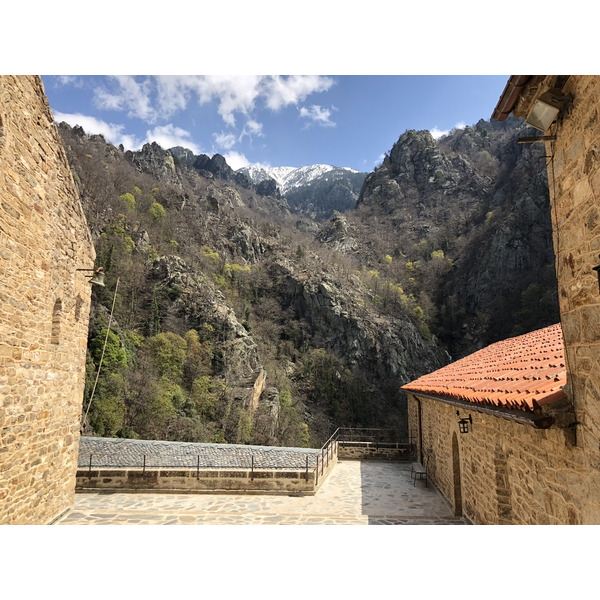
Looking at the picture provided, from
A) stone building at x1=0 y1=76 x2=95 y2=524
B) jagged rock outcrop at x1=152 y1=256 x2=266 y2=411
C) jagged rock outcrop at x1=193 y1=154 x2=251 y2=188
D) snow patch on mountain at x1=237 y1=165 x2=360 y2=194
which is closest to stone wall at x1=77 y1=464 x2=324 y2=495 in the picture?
stone building at x1=0 y1=76 x2=95 y2=524

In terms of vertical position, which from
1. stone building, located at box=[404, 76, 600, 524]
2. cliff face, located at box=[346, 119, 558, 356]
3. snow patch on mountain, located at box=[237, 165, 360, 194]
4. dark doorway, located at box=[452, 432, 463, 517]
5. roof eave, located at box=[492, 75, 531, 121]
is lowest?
dark doorway, located at box=[452, 432, 463, 517]

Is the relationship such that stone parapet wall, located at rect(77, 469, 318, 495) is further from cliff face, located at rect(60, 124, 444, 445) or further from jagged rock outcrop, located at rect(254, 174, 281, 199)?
jagged rock outcrop, located at rect(254, 174, 281, 199)

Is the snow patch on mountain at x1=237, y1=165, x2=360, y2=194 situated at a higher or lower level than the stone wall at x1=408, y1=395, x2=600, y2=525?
higher

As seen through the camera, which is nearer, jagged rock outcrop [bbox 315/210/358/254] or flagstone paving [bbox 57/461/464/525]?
flagstone paving [bbox 57/461/464/525]

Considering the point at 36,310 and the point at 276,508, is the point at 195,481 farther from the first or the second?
the point at 36,310

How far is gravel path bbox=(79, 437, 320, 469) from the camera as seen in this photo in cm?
1212

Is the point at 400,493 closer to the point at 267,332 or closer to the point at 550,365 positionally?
the point at 550,365

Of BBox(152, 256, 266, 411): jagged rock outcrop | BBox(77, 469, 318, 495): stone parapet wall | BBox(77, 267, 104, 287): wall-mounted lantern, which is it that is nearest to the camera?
BBox(77, 267, 104, 287): wall-mounted lantern

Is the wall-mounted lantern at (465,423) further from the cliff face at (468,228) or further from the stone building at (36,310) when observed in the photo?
the cliff face at (468,228)

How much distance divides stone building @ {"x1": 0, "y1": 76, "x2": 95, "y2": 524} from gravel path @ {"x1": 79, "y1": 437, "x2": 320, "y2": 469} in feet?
17.2

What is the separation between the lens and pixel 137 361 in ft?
71.6

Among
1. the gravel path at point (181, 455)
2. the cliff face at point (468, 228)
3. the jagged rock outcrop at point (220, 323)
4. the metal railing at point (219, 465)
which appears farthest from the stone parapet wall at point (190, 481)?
the cliff face at point (468, 228)

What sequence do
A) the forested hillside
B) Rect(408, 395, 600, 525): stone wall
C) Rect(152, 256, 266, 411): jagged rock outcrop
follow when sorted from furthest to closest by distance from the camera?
Rect(152, 256, 266, 411): jagged rock outcrop, the forested hillside, Rect(408, 395, 600, 525): stone wall

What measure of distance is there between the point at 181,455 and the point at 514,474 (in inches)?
439
